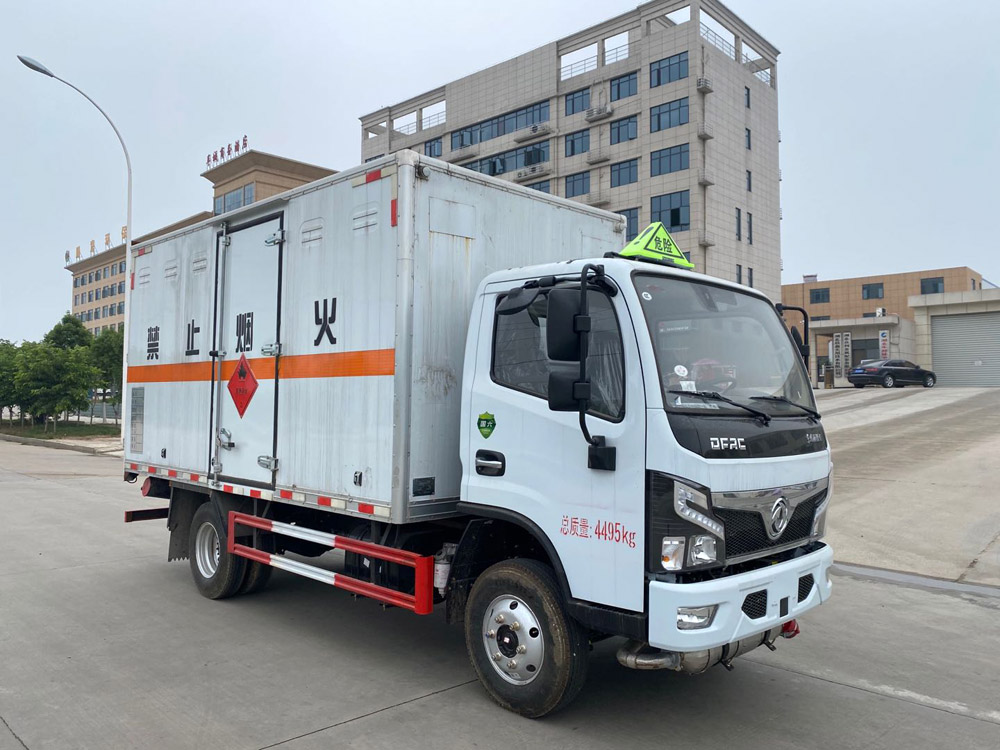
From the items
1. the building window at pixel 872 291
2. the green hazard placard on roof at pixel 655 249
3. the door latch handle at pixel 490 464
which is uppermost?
the building window at pixel 872 291

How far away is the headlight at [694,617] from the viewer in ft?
12.2

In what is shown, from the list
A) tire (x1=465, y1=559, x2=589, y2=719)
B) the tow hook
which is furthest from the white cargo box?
the tow hook

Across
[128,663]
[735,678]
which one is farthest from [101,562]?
[735,678]

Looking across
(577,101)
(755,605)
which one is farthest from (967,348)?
(755,605)

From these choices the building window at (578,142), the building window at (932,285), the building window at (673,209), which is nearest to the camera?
the building window at (673,209)

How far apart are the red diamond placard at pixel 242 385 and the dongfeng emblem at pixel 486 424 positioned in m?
2.60

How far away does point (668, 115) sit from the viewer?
164ft

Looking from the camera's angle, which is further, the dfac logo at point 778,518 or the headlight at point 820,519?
the headlight at point 820,519

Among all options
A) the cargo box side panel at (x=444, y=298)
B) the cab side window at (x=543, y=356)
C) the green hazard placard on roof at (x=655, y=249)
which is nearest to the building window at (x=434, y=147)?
the cargo box side panel at (x=444, y=298)

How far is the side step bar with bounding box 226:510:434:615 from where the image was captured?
16.1ft

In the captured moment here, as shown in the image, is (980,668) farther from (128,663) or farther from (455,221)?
(128,663)

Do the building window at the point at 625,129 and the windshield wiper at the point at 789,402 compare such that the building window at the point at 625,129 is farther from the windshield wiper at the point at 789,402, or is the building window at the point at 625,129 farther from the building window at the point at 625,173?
the windshield wiper at the point at 789,402

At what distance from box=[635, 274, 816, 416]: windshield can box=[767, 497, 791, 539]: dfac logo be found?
1.69ft

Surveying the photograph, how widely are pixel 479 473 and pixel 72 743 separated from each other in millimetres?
2640
